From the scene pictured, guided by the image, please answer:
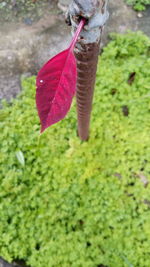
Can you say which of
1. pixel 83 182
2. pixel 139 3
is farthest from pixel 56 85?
pixel 139 3

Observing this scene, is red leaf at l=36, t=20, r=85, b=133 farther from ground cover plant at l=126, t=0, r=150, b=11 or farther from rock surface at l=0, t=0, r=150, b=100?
ground cover plant at l=126, t=0, r=150, b=11

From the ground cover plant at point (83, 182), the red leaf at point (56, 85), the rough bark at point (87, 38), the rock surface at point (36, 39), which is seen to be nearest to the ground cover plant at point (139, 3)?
the rock surface at point (36, 39)

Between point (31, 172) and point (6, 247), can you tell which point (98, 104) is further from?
point (6, 247)

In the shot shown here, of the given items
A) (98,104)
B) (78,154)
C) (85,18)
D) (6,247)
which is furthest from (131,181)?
(85,18)

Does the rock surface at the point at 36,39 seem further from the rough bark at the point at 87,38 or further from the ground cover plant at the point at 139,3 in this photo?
the rough bark at the point at 87,38

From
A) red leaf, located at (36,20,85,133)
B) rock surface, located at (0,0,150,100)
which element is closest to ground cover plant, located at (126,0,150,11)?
rock surface, located at (0,0,150,100)
